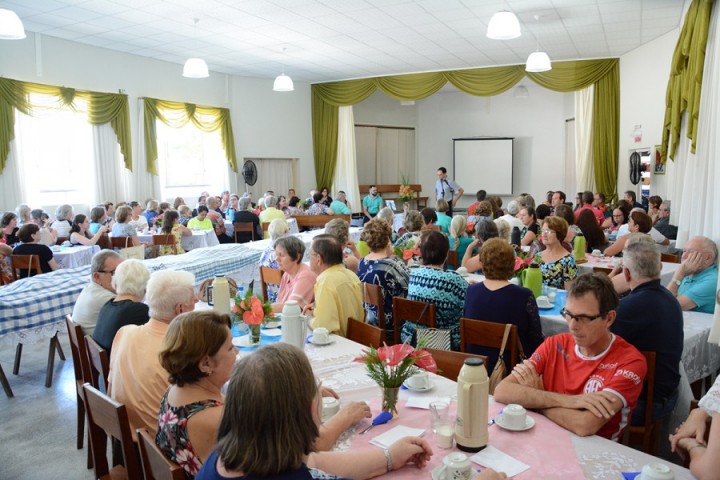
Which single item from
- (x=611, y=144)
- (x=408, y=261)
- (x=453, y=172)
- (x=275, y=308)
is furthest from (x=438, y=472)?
(x=453, y=172)

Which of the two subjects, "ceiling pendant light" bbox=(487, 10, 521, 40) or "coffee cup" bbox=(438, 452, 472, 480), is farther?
"ceiling pendant light" bbox=(487, 10, 521, 40)

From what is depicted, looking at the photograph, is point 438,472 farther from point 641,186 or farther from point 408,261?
point 641,186

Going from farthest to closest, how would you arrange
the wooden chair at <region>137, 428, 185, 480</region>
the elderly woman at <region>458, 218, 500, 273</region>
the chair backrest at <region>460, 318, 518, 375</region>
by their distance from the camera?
the elderly woman at <region>458, 218, 500, 273</region>, the chair backrest at <region>460, 318, 518, 375</region>, the wooden chair at <region>137, 428, 185, 480</region>

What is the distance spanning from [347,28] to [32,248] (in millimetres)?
5399

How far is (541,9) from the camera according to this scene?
7.60m

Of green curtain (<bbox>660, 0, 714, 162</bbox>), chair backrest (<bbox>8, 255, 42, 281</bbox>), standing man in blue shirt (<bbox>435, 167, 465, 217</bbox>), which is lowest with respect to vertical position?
chair backrest (<bbox>8, 255, 42, 281</bbox>)

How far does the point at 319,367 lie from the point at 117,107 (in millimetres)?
8823

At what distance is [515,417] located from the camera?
6.32 ft

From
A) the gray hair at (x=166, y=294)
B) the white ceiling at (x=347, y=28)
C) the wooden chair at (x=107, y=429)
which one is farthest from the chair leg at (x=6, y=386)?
the white ceiling at (x=347, y=28)

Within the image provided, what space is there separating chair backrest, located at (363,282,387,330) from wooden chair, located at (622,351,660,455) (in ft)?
5.60

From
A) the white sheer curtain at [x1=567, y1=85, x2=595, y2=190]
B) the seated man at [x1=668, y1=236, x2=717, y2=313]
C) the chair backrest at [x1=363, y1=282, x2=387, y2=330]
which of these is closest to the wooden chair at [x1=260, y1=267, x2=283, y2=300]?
the chair backrest at [x1=363, y1=282, x2=387, y2=330]

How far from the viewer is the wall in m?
8.74

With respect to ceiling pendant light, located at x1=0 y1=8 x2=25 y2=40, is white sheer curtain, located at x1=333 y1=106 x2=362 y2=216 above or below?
below

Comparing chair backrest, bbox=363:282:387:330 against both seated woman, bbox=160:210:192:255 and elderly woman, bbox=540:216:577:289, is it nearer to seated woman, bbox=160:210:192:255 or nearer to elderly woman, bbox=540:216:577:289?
elderly woman, bbox=540:216:577:289
